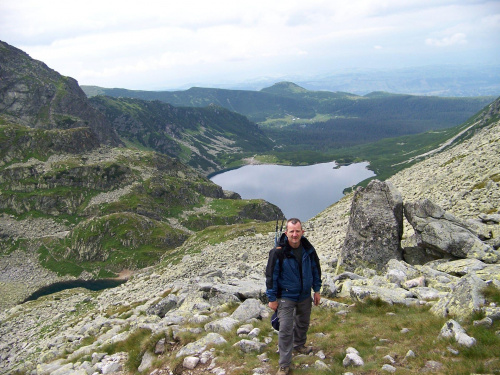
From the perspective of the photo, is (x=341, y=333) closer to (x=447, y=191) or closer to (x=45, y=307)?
(x=447, y=191)

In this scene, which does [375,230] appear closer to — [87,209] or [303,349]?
[303,349]

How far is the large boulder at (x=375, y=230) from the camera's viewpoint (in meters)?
23.7

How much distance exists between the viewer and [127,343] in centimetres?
1656

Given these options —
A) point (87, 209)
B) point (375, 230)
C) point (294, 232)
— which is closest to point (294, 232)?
point (294, 232)

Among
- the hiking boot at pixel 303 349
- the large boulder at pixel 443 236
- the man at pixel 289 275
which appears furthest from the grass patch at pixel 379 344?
the large boulder at pixel 443 236

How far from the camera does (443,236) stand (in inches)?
836

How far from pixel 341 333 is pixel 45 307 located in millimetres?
62514

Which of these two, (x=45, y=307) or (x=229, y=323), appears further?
(x=45, y=307)

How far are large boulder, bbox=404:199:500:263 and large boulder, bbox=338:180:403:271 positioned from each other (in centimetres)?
122

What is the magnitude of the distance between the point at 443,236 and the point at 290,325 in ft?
49.8

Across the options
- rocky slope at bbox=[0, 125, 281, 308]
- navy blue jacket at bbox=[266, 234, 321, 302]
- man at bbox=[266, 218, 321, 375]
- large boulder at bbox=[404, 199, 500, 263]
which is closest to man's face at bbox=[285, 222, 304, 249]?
man at bbox=[266, 218, 321, 375]

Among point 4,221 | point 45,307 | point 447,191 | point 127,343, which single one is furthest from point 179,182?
point 127,343

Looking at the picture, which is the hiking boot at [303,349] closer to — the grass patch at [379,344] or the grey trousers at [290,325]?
the grey trousers at [290,325]

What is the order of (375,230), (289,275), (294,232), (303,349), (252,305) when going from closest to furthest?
1. (294,232)
2. (289,275)
3. (303,349)
4. (252,305)
5. (375,230)
